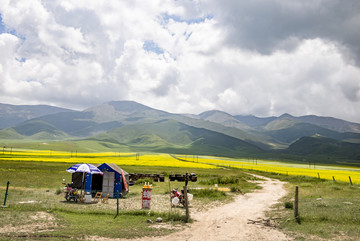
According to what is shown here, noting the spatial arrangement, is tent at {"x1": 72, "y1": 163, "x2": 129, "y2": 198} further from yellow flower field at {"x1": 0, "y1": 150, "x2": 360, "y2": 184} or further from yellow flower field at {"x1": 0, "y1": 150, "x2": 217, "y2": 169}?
yellow flower field at {"x1": 0, "y1": 150, "x2": 217, "y2": 169}

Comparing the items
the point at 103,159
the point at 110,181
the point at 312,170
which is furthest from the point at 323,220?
the point at 103,159

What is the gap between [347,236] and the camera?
1503cm

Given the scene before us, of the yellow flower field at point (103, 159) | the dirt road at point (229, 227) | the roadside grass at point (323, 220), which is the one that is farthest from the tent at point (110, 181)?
the yellow flower field at point (103, 159)

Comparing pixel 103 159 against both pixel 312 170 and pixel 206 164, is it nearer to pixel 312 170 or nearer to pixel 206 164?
pixel 206 164

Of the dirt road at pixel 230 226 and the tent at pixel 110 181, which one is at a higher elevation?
the tent at pixel 110 181

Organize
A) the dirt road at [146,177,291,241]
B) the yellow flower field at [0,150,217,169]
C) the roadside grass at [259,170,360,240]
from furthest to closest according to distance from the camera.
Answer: the yellow flower field at [0,150,217,169]
the roadside grass at [259,170,360,240]
the dirt road at [146,177,291,241]

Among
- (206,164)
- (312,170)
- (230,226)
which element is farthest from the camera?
(206,164)

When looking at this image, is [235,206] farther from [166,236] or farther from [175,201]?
[166,236]

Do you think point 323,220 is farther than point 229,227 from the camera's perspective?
Yes

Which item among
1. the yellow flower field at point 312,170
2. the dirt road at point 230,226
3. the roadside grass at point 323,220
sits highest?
the roadside grass at point 323,220

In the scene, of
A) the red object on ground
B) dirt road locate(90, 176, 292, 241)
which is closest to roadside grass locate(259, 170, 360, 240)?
dirt road locate(90, 176, 292, 241)

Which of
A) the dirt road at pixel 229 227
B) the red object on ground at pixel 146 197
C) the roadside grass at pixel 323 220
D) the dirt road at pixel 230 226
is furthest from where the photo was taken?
the red object on ground at pixel 146 197

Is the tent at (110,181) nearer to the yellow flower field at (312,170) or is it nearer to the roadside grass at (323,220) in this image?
the roadside grass at (323,220)

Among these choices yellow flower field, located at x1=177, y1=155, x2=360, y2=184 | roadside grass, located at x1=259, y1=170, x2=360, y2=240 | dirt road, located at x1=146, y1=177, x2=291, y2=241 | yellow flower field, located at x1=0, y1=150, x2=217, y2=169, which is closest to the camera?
dirt road, located at x1=146, y1=177, x2=291, y2=241
